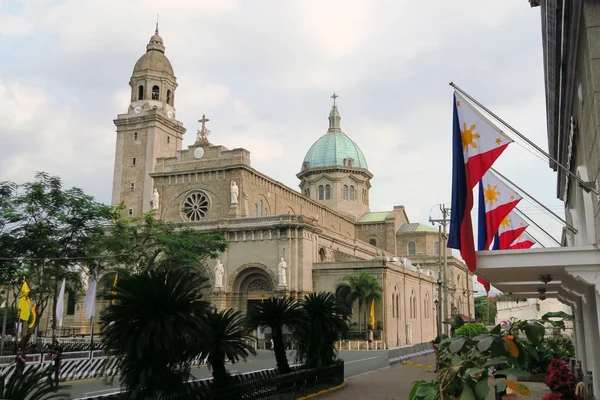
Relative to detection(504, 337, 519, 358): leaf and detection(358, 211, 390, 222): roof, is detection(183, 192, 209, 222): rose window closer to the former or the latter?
detection(358, 211, 390, 222): roof

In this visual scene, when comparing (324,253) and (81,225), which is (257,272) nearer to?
(324,253)

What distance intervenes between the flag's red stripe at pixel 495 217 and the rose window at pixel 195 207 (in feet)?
144

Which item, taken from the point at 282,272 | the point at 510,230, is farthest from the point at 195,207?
the point at 510,230

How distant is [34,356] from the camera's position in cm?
2803

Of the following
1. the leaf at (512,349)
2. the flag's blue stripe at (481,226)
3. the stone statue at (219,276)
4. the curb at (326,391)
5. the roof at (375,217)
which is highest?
the roof at (375,217)

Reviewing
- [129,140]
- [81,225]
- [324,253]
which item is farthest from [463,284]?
[81,225]

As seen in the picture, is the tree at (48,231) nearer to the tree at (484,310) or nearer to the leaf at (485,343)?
the leaf at (485,343)

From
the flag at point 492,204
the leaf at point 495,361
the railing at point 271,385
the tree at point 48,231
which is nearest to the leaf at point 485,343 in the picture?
the leaf at point 495,361

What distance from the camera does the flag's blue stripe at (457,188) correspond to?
858cm

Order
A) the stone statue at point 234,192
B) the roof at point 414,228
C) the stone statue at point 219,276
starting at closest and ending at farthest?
the stone statue at point 219,276 → the stone statue at point 234,192 → the roof at point 414,228

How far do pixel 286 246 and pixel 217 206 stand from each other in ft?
28.1

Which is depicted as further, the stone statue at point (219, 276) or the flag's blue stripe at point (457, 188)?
the stone statue at point (219, 276)

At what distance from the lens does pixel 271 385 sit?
15.3 metres

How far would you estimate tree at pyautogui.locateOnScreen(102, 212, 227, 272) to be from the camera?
1326 inches
